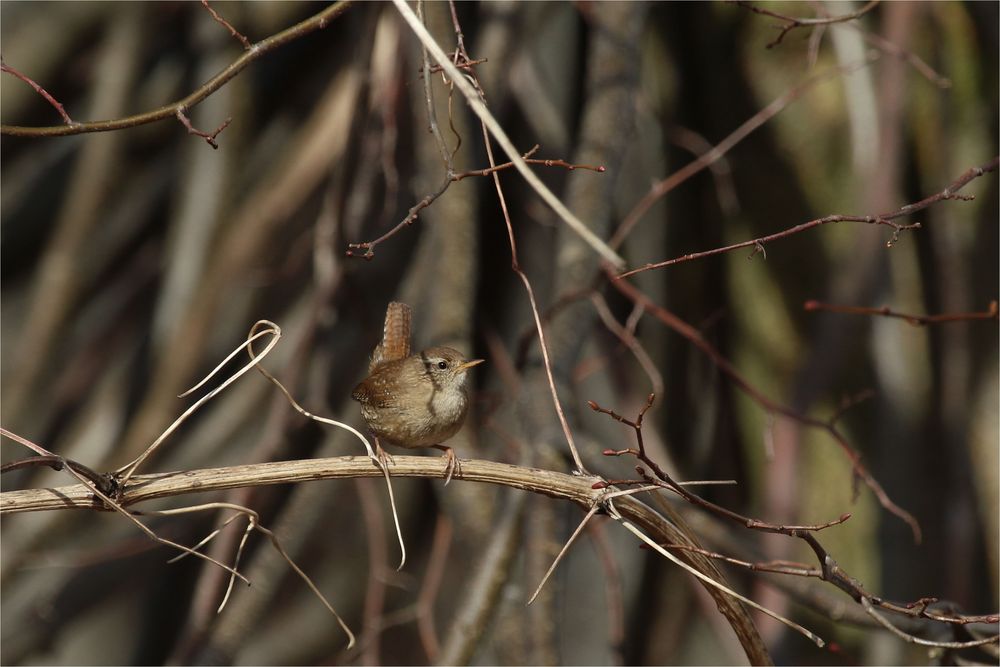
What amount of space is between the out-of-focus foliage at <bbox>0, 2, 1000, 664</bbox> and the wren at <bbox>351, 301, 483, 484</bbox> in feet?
1.84

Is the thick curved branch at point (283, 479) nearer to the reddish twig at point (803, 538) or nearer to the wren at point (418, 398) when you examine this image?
the reddish twig at point (803, 538)

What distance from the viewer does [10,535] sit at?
11.0ft

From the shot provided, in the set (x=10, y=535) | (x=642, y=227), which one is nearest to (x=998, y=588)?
(x=642, y=227)

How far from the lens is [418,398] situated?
6.79 feet

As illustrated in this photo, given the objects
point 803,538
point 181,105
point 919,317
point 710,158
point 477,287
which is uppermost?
point 710,158

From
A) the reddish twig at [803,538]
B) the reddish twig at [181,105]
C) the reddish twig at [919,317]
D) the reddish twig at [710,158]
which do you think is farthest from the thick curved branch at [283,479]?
the reddish twig at [710,158]

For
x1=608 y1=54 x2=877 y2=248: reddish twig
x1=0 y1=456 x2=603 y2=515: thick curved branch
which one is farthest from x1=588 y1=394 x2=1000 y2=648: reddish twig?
x1=608 y1=54 x2=877 y2=248: reddish twig

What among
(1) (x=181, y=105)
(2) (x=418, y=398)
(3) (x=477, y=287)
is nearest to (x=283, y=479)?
(1) (x=181, y=105)

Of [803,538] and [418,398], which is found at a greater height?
[418,398]

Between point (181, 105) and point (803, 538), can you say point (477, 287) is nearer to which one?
point (181, 105)

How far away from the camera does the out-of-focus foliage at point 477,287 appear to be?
3.14 metres

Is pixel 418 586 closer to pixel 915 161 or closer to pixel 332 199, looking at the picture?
pixel 332 199

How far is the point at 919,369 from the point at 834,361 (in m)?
0.36

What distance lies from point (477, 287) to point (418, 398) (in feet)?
4.71
